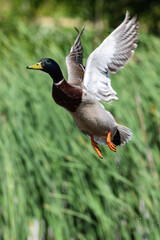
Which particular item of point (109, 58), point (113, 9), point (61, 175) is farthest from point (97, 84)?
point (61, 175)

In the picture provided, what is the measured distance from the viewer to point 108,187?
375 cm

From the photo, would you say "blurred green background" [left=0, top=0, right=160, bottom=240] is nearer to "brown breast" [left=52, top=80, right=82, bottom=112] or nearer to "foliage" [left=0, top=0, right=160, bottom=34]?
"foliage" [left=0, top=0, right=160, bottom=34]

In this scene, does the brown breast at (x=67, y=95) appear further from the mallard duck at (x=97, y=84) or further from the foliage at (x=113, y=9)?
the foliage at (x=113, y=9)

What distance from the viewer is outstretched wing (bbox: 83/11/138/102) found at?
0.47m

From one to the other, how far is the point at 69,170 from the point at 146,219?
0.95m

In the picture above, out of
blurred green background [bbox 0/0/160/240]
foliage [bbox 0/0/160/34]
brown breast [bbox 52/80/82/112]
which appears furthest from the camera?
blurred green background [bbox 0/0/160/240]

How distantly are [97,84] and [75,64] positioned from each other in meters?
0.06

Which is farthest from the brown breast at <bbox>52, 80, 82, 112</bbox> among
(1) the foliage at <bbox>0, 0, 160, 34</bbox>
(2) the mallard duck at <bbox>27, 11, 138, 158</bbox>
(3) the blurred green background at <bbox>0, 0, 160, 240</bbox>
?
(3) the blurred green background at <bbox>0, 0, 160, 240</bbox>

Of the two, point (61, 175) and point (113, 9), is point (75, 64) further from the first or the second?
point (61, 175)

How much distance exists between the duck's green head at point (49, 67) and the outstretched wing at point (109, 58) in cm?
5

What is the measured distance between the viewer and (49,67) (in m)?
0.45

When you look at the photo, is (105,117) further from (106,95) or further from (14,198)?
(14,198)

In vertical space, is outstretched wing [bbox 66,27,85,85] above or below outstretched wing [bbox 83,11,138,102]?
below

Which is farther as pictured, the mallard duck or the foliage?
the foliage
